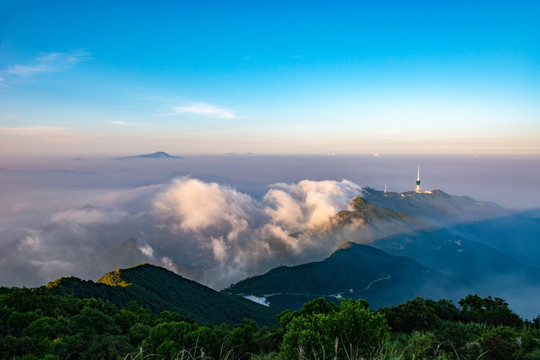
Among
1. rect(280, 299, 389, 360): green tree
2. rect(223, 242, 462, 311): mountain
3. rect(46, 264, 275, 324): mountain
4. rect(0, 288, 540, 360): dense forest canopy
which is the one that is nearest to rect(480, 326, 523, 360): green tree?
rect(0, 288, 540, 360): dense forest canopy

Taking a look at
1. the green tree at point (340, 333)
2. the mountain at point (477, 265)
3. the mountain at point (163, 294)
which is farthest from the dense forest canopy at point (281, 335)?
the mountain at point (477, 265)

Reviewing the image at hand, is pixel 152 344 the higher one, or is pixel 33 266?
pixel 152 344

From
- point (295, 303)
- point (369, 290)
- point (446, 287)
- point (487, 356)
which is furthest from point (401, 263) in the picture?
point (487, 356)

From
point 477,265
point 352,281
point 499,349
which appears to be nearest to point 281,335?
point 499,349

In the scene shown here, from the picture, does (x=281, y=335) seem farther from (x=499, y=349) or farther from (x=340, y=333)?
(x=499, y=349)

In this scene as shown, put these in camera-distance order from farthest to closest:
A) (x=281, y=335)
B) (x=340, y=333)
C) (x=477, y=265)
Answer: (x=477, y=265) → (x=281, y=335) → (x=340, y=333)

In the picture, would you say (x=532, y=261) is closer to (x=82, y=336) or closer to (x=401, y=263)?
(x=401, y=263)

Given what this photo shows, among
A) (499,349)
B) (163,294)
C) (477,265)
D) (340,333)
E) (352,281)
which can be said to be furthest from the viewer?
(477,265)
